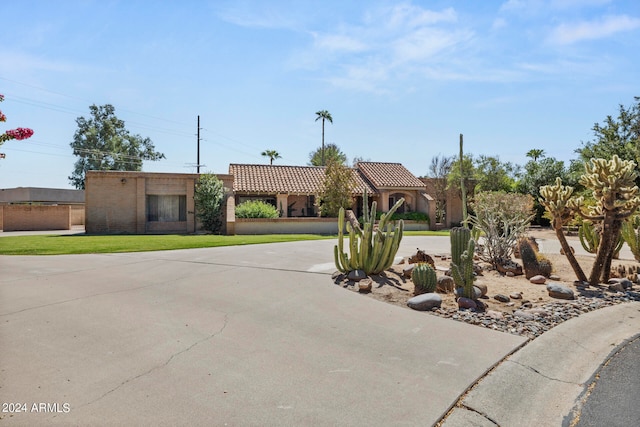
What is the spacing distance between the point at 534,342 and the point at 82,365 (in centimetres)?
537

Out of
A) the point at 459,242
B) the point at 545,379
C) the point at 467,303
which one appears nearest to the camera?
the point at 545,379

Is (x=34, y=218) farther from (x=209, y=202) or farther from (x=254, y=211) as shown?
(x=254, y=211)

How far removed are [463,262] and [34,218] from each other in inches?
1354

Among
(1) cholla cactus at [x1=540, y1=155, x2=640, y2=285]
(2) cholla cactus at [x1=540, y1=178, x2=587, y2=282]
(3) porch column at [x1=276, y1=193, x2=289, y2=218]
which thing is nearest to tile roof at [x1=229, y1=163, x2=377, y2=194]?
(3) porch column at [x1=276, y1=193, x2=289, y2=218]

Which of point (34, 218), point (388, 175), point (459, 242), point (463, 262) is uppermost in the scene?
point (388, 175)

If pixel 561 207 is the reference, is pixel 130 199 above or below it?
above

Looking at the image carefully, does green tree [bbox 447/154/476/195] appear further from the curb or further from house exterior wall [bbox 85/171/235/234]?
the curb

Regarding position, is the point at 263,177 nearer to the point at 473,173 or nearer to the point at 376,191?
the point at 376,191

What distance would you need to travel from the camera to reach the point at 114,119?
168 ft

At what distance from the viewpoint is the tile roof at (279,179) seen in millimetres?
30312

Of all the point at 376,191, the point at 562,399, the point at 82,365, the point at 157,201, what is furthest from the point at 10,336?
the point at 376,191

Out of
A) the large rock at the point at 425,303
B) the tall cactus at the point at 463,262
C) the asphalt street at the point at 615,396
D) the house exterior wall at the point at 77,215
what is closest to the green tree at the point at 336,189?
the tall cactus at the point at 463,262

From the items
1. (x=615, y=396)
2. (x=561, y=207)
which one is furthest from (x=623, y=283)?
A: (x=615, y=396)

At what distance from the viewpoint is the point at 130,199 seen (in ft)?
86.4
